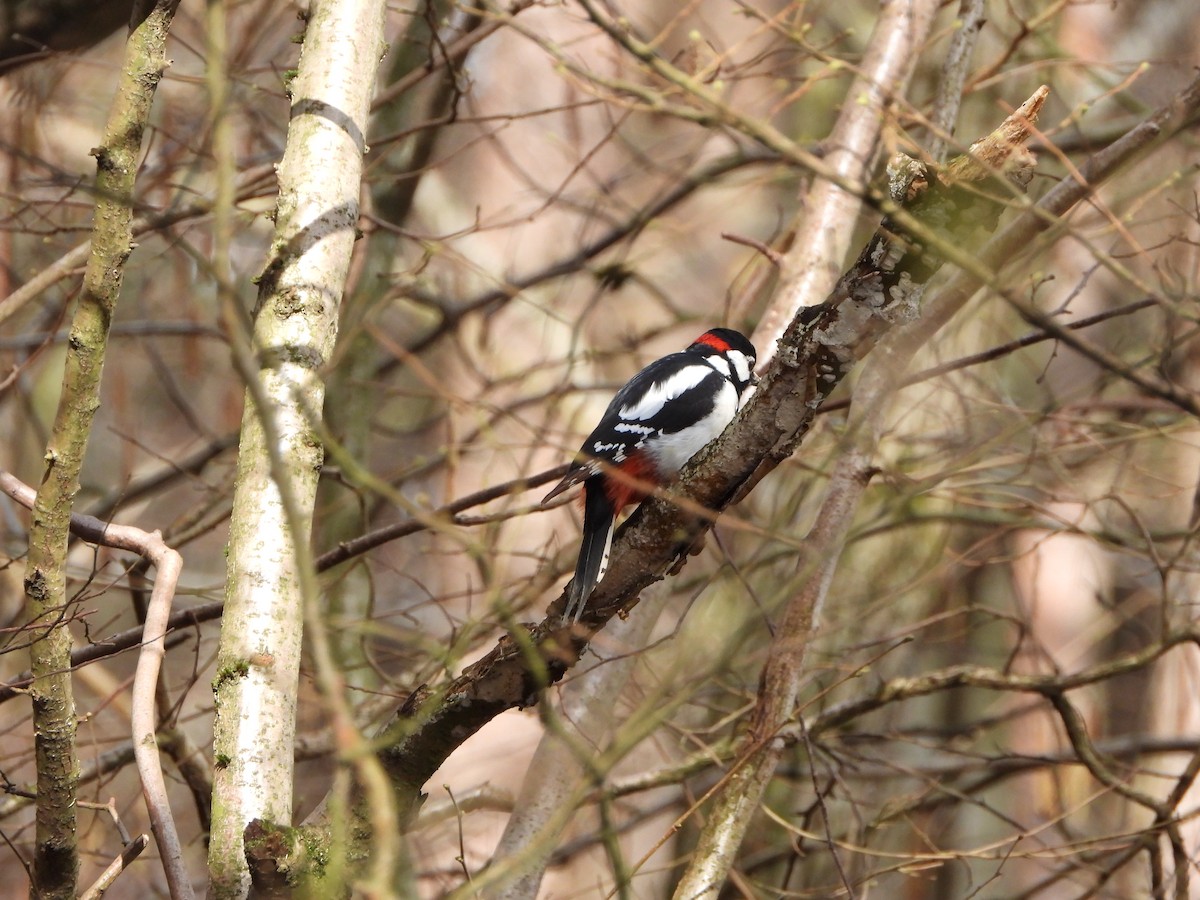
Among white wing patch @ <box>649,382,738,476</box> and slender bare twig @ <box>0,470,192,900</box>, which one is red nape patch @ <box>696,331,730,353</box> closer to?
white wing patch @ <box>649,382,738,476</box>

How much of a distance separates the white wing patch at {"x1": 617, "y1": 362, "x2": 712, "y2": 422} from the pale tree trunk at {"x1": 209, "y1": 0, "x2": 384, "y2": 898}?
169 cm

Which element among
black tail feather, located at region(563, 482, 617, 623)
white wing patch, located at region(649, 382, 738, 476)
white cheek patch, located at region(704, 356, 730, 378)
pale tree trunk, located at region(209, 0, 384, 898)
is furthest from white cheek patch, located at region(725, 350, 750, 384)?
pale tree trunk, located at region(209, 0, 384, 898)

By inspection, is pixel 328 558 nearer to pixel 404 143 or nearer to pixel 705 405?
pixel 705 405

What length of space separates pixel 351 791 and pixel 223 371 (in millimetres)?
7013

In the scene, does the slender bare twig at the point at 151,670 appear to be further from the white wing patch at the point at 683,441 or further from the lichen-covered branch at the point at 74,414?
the white wing patch at the point at 683,441

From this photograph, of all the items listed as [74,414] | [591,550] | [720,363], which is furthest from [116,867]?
[720,363]

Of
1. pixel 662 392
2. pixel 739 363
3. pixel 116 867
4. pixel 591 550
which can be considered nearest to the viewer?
pixel 116 867

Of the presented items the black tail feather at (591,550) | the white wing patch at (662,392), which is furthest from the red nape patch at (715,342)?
the black tail feather at (591,550)

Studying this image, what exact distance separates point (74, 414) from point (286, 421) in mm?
440

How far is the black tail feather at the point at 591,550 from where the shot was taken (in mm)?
2850

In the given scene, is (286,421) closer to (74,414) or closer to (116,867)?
(74,414)

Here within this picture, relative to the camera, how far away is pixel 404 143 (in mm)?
6230

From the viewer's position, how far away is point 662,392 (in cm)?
446

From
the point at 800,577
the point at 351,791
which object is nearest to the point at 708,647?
the point at 800,577
